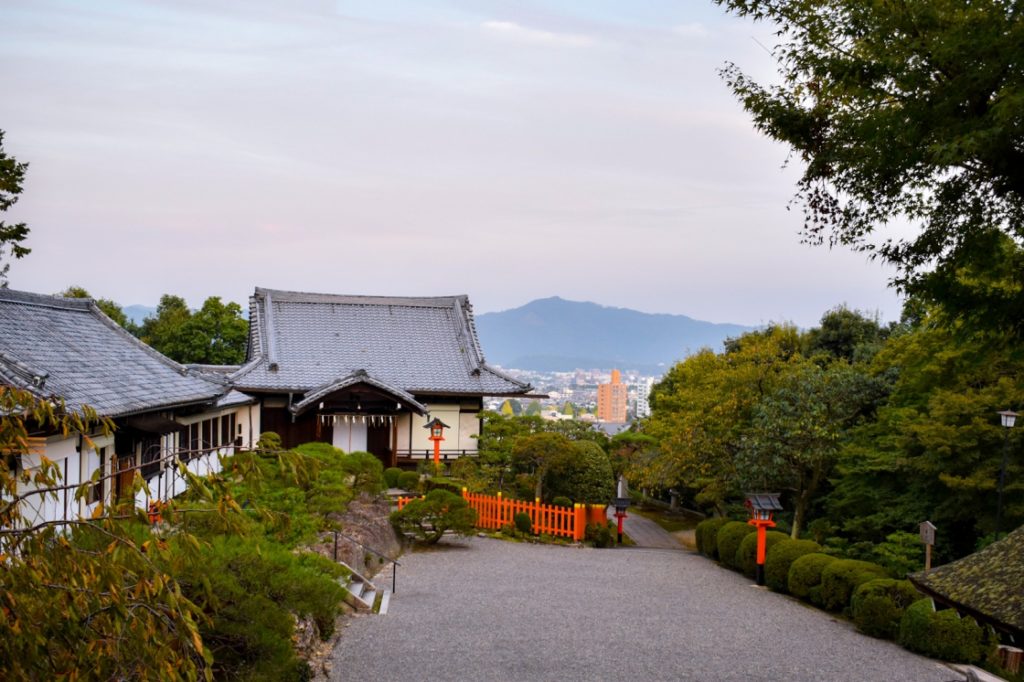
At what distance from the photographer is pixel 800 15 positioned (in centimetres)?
806

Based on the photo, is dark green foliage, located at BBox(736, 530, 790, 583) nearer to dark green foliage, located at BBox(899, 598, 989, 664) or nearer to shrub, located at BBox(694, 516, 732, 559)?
shrub, located at BBox(694, 516, 732, 559)

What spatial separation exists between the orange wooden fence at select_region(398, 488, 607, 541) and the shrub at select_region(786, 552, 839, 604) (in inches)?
276

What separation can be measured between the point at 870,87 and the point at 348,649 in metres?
9.36

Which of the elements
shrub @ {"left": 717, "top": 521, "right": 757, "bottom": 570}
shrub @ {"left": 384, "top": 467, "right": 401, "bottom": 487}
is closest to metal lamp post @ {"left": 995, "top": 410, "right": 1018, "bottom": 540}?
shrub @ {"left": 717, "top": 521, "right": 757, "bottom": 570}

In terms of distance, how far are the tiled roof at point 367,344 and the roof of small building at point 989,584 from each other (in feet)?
78.8

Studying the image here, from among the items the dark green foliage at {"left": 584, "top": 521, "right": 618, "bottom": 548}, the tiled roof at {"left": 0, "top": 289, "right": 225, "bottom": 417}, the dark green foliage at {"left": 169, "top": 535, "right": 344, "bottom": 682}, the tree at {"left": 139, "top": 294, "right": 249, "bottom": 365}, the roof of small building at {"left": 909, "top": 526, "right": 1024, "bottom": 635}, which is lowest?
the dark green foliage at {"left": 584, "top": 521, "right": 618, "bottom": 548}

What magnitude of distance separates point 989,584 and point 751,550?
44.7ft

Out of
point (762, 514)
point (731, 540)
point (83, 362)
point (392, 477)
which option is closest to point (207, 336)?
point (392, 477)

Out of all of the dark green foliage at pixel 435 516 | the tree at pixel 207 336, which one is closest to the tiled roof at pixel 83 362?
the dark green foliage at pixel 435 516

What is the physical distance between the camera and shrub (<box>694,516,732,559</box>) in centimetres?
2239

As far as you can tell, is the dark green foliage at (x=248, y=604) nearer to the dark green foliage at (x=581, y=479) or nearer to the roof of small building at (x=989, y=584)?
the roof of small building at (x=989, y=584)

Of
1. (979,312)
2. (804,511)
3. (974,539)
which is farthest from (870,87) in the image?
(804,511)

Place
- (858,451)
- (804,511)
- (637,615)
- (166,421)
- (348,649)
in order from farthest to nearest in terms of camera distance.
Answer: (804,511)
(858,451)
(166,421)
(637,615)
(348,649)

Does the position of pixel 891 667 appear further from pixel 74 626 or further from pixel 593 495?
pixel 593 495
